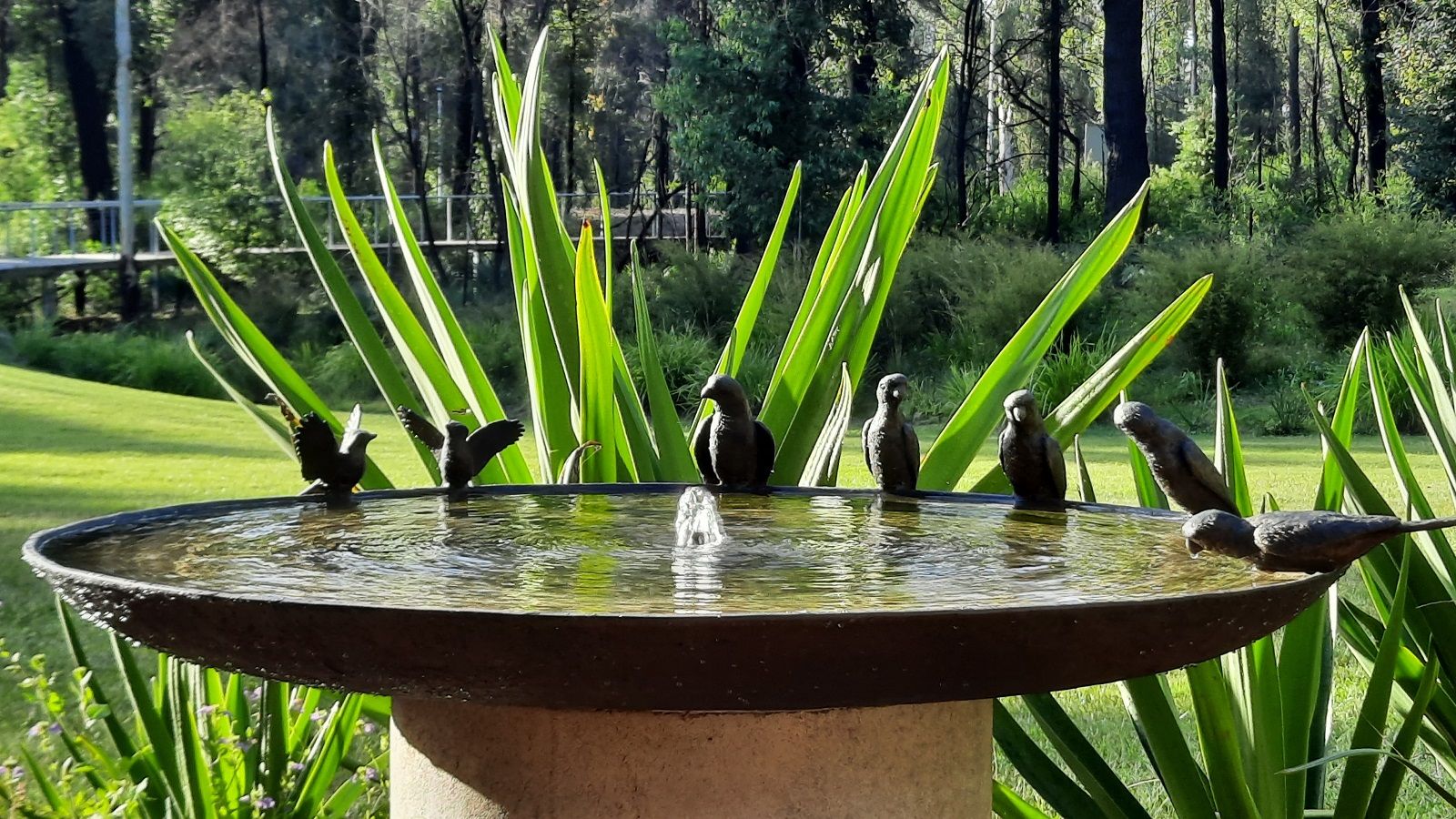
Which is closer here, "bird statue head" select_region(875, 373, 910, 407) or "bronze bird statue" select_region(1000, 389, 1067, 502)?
"bronze bird statue" select_region(1000, 389, 1067, 502)

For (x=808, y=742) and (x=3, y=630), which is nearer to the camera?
(x=808, y=742)

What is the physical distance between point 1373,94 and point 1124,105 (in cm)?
628

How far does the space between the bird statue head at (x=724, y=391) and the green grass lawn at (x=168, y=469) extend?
79.7 inches

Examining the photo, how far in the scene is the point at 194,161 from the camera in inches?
585

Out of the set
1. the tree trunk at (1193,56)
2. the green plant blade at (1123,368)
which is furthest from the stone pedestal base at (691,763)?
the tree trunk at (1193,56)

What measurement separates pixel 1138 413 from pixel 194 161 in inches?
582

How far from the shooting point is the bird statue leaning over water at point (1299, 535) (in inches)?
50.7

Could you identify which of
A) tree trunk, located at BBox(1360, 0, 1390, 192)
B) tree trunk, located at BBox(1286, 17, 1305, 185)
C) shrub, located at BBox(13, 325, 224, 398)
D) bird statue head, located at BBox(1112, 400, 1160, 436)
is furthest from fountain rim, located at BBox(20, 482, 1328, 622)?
tree trunk, located at BBox(1286, 17, 1305, 185)

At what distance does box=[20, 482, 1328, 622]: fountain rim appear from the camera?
1.09 metres

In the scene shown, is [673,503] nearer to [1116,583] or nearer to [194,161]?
[1116,583]

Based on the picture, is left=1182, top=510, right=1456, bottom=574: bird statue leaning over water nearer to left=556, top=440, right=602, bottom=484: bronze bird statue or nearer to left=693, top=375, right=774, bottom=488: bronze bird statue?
left=693, top=375, right=774, bottom=488: bronze bird statue

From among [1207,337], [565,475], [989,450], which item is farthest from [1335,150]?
[565,475]

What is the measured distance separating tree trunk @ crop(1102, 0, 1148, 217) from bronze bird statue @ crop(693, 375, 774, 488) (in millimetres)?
12963

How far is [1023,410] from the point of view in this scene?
6.12 ft
